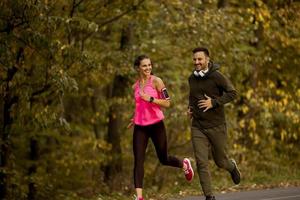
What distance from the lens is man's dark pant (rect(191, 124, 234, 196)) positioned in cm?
917

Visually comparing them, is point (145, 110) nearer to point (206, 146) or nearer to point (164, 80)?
point (206, 146)

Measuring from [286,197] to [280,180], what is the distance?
10.3 feet

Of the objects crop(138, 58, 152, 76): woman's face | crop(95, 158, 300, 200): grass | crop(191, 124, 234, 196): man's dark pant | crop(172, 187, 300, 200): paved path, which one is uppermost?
crop(138, 58, 152, 76): woman's face

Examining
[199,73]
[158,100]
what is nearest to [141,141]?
[158,100]

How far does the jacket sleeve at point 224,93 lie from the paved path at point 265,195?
2409 millimetres

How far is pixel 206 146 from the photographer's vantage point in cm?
934

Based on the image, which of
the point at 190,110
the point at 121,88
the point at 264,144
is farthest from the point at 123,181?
the point at 190,110

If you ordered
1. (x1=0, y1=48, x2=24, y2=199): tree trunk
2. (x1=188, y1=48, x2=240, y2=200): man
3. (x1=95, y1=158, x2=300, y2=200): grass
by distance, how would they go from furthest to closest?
(x1=0, y1=48, x2=24, y2=199): tree trunk, (x1=95, y1=158, x2=300, y2=200): grass, (x1=188, y1=48, x2=240, y2=200): man

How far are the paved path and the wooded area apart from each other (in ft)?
10.9

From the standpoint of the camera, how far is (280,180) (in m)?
13.9

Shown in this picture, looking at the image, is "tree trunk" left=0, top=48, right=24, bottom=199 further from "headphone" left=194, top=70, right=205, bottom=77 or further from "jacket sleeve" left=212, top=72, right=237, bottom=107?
"jacket sleeve" left=212, top=72, right=237, bottom=107

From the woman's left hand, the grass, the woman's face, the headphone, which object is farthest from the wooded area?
the headphone

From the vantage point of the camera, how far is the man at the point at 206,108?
9.12 metres

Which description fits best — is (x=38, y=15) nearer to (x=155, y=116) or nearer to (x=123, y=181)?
(x=155, y=116)
